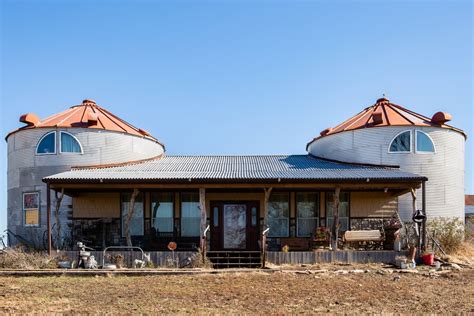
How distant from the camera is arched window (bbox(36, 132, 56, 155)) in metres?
20.8

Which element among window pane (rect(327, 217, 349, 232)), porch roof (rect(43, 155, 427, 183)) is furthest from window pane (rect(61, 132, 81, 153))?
window pane (rect(327, 217, 349, 232))

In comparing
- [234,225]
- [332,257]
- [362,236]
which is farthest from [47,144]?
[362,236]

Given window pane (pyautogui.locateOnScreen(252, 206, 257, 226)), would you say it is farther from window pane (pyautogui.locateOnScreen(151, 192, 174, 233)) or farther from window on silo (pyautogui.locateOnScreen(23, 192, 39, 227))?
window on silo (pyautogui.locateOnScreen(23, 192, 39, 227))

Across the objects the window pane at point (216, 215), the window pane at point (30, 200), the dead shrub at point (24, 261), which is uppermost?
the window pane at point (30, 200)

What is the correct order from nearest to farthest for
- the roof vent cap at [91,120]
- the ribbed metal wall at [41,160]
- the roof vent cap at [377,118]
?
1. the ribbed metal wall at [41,160]
2. the roof vent cap at [91,120]
3. the roof vent cap at [377,118]

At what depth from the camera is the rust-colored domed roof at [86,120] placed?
69.0ft

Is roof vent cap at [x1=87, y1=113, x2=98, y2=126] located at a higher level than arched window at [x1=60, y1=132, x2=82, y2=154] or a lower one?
higher

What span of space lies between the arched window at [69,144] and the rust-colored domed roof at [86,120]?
1.35 ft

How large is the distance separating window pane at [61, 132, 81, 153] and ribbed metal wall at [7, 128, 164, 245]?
171 mm

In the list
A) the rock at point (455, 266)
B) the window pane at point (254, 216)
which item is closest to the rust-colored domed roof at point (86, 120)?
the window pane at point (254, 216)

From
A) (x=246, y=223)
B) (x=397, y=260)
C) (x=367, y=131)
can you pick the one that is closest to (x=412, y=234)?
(x=397, y=260)

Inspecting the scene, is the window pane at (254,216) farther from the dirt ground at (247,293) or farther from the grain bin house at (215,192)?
the dirt ground at (247,293)

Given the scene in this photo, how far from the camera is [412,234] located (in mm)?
19188

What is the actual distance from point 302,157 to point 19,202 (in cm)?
1249
